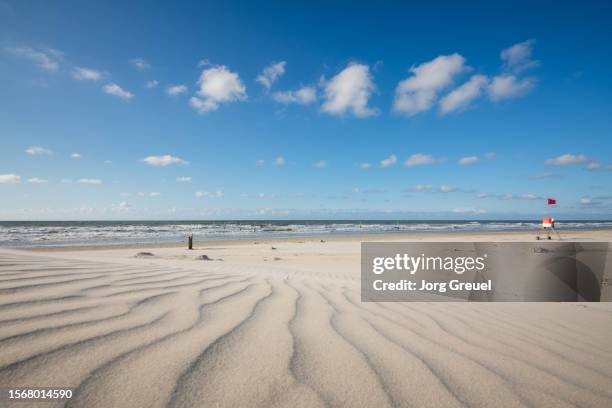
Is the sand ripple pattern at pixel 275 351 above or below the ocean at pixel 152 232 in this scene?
above

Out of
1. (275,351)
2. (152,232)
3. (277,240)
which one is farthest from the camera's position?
(152,232)

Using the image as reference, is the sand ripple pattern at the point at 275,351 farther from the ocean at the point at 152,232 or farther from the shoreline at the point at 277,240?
the ocean at the point at 152,232

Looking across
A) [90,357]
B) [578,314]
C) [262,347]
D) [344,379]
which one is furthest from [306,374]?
[578,314]

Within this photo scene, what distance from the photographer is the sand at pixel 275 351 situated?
1.15m

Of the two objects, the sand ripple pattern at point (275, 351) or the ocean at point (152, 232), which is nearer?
the sand ripple pattern at point (275, 351)

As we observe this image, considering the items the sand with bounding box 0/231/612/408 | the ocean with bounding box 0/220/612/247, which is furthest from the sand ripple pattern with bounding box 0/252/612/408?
the ocean with bounding box 0/220/612/247

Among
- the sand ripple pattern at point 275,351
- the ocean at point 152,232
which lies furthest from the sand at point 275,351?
→ the ocean at point 152,232

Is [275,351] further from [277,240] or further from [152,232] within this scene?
[152,232]

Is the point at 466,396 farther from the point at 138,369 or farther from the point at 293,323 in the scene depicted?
the point at 138,369

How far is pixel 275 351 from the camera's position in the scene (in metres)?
1.49

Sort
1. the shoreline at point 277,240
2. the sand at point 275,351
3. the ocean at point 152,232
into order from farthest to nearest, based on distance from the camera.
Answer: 1. the ocean at point 152,232
2. the shoreline at point 277,240
3. the sand at point 275,351

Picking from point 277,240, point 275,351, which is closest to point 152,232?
point 277,240


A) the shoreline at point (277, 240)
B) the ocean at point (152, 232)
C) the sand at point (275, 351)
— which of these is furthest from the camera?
the ocean at point (152, 232)

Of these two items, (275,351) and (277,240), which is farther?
(277,240)
